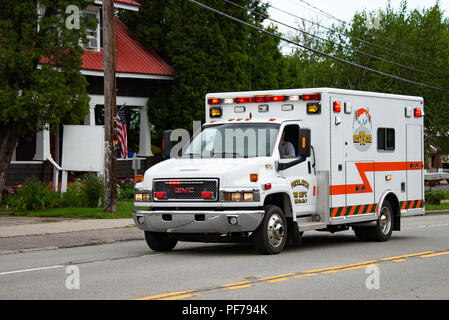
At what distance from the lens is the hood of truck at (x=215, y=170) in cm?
1295

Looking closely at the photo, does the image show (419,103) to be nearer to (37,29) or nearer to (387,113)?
(387,113)

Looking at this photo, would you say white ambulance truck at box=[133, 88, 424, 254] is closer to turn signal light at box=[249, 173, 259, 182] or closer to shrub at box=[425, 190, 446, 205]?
turn signal light at box=[249, 173, 259, 182]

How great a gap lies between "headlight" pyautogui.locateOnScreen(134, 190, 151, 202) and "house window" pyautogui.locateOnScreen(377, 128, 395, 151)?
5371 mm

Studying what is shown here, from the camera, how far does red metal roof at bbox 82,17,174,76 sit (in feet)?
95.0

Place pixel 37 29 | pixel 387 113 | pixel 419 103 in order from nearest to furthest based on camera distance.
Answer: pixel 387 113, pixel 419 103, pixel 37 29

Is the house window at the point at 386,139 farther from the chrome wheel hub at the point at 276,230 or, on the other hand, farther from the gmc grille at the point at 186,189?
the gmc grille at the point at 186,189

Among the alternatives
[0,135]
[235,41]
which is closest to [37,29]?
[0,135]

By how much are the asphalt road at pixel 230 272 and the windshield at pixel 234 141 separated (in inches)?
70.4

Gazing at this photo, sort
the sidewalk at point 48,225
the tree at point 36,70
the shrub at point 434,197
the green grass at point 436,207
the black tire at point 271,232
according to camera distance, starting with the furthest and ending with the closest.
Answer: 1. the shrub at point 434,197
2. the green grass at point 436,207
3. the tree at point 36,70
4. the sidewalk at point 48,225
5. the black tire at point 271,232

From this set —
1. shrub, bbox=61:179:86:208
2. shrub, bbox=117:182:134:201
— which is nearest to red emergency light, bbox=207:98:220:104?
shrub, bbox=61:179:86:208

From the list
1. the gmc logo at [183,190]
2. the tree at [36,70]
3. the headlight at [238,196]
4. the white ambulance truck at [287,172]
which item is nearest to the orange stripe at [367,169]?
the white ambulance truck at [287,172]

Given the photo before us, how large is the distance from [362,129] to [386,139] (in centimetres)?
101

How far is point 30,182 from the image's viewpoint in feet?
79.0

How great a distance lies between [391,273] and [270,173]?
3009 mm
